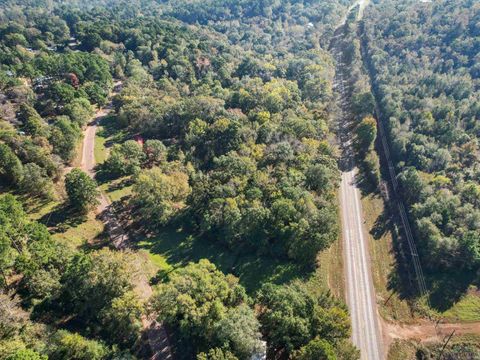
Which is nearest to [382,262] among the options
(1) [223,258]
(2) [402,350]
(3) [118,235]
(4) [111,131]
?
(2) [402,350]

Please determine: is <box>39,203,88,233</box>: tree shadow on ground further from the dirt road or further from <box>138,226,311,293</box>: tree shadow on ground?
<box>138,226,311,293</box>: tree shadow on ground

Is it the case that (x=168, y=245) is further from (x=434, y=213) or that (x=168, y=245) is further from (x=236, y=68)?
(x=236, y=68)

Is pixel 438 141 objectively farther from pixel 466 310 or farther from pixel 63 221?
pixel 63 221

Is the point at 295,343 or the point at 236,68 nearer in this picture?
the point at 295,343

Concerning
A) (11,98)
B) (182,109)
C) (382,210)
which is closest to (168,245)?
(182,109)

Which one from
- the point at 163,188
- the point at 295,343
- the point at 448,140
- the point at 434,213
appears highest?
the point at 448,140

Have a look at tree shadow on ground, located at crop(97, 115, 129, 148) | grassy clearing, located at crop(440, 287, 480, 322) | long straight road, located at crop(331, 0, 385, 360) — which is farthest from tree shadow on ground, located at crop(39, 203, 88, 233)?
grassy clearing, located at crop(440, 287, 480, 322)
